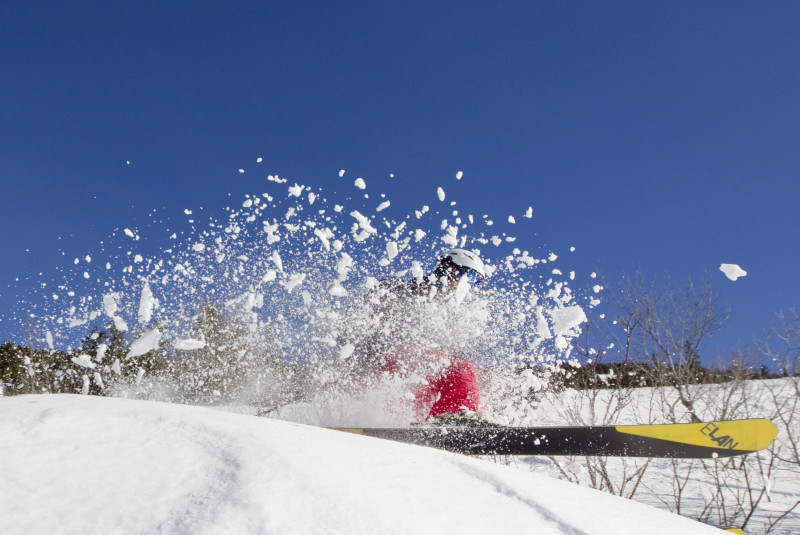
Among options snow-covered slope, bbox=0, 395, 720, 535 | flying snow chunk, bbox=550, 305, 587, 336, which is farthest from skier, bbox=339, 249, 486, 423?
snow-covered slope, bbox=0, 395, 720, 535

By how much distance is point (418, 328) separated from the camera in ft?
17.9

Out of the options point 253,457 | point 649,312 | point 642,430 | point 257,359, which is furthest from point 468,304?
point 649,312

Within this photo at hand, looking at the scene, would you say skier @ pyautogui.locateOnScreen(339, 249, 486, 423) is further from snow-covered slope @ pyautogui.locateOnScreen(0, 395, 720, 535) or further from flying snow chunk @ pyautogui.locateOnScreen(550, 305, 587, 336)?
snow-covered slope @ pyautogui.locateOnScreen(0, 395, 720, 535)

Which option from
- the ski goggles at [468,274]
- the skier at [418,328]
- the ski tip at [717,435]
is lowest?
the ski tip at [717,435]

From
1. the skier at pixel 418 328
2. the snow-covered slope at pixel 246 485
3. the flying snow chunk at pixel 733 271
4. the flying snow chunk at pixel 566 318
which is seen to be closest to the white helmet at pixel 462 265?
the skier at pixel 418 328

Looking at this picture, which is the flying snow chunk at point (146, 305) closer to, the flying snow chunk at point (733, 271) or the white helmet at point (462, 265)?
the white helmet at point (462, 265)

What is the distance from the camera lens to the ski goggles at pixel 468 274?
5727 millimetres

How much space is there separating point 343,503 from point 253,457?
1.09ft

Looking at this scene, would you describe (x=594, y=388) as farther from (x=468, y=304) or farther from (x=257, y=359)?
(x=257, y=359)

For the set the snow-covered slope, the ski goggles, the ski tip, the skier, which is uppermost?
the ski goggles

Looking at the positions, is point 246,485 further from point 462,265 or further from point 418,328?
point 462,265

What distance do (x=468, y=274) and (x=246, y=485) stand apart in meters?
4.60

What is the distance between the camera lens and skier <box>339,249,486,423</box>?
4.78 m

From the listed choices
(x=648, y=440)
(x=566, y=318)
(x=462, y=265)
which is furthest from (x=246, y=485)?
(x=462, y=265)
